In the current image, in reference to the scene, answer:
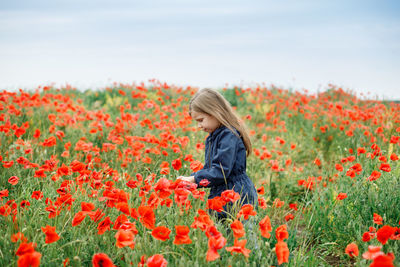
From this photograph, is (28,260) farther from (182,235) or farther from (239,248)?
(239,248)

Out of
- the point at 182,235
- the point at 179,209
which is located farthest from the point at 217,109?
the point at 182,235

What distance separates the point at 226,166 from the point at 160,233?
107 cm

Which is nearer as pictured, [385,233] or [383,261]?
[383,261]

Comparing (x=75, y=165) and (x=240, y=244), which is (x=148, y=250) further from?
(x=75, y=165)

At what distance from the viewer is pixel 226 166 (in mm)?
2596

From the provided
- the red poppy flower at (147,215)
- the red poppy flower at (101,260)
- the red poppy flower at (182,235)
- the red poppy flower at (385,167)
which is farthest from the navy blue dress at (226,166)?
the red poppy flower at (101,260)

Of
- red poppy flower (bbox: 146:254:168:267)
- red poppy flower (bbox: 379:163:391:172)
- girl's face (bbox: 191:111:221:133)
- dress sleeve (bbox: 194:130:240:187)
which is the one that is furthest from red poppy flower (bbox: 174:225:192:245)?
red poppy flower (bbox: 379:163:391:172)

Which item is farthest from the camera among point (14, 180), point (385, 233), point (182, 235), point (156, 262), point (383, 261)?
point (14, 180)

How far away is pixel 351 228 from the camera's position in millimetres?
2639

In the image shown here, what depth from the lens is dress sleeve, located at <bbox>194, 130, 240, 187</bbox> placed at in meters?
2.54

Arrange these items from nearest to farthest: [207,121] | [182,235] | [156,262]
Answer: [156,262] → [182,235] → [207,121]

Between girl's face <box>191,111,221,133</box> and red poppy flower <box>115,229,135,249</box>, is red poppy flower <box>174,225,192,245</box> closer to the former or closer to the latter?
red poppy flower <box>115,229,135,249</box>

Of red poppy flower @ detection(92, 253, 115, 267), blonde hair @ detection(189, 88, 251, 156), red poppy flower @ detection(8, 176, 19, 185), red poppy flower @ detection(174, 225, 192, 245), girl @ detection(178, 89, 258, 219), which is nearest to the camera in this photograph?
red poppy flower @ detection(92, 253, 115, 267)

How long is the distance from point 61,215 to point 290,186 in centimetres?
296
